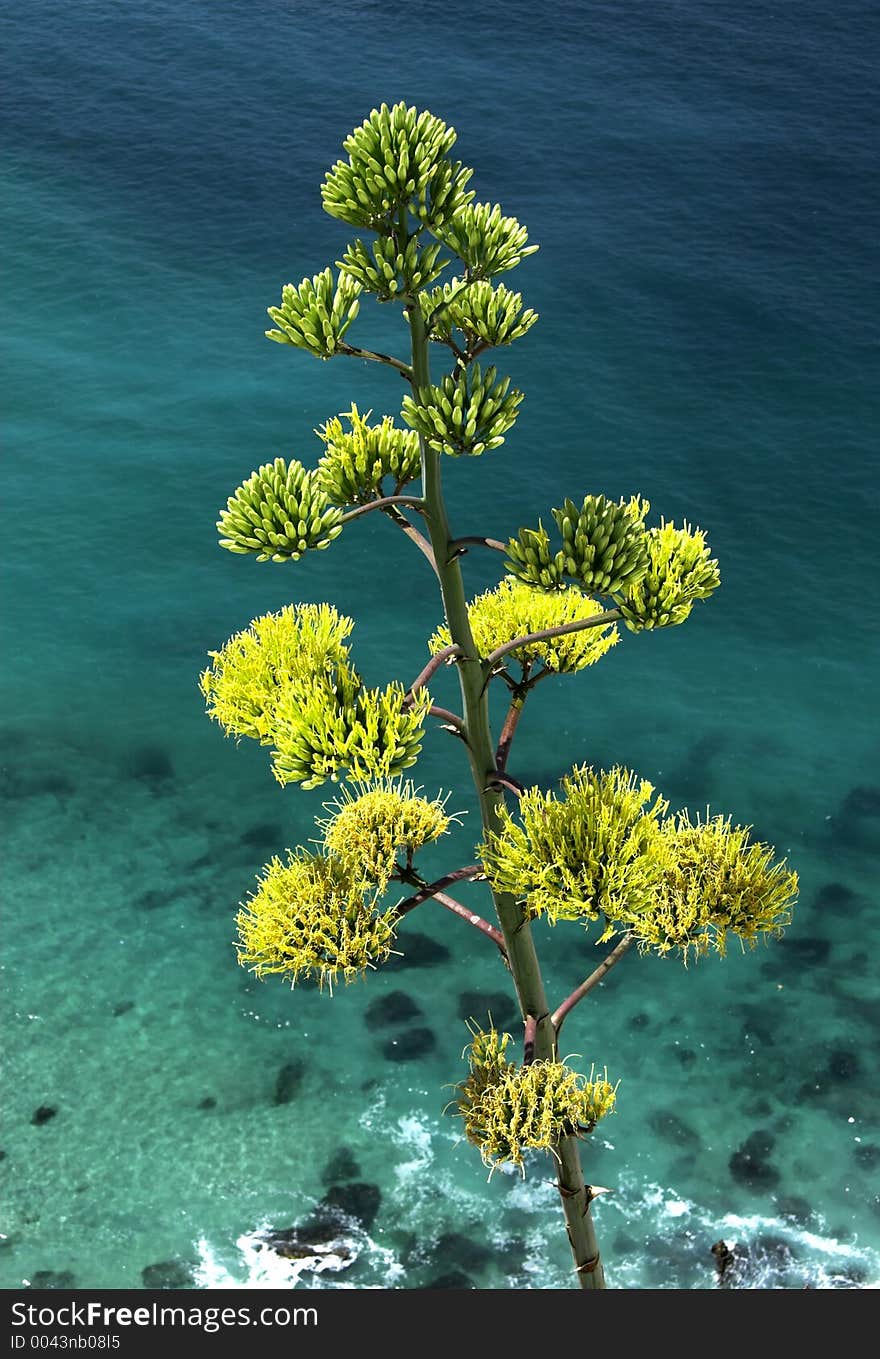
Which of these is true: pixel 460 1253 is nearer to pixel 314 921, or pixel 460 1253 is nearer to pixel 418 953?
pixel 418 953

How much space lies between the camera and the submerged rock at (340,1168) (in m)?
25.1

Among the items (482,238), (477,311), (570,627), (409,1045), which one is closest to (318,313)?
(477,311)

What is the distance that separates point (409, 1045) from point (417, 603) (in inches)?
614

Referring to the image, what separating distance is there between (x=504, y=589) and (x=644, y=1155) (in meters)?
13.7

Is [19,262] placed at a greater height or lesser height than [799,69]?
lesser

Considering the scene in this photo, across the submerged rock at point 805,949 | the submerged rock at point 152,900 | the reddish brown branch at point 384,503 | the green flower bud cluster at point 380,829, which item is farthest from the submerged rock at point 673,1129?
the reddish brown branch at point 384,503

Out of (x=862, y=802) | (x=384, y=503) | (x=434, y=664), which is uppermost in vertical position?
(x=862, y=802)

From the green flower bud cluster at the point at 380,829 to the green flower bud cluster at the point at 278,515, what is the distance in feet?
12.1

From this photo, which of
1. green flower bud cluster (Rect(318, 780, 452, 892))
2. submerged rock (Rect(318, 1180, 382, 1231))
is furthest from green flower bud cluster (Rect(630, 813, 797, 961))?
submerged rock (Rect(318, 1180, 382, 1231))

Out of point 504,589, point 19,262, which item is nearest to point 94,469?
point 19,262

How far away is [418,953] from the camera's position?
29.7 meters

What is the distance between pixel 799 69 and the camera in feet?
218

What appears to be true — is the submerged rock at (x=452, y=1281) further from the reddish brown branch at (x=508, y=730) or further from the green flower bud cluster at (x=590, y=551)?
the green flower bud cluster at (x=590, y=551)

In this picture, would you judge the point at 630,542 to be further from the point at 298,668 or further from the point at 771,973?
the point at 771,973
